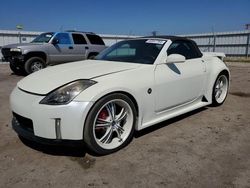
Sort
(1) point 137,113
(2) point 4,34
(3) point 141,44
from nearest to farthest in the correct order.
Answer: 1. (1) point 137,113
2. (3) point 141,44
3. (2) point 4,34

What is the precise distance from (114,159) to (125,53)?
77.2 inches

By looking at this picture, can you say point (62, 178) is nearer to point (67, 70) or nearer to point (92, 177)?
point (92, 177)

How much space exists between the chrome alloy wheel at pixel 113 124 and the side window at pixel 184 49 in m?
1.39

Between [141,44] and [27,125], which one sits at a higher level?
[141,44]

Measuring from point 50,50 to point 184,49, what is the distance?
6.95 m

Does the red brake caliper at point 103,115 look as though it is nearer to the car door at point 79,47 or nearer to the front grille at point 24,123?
the front grille at point 24,123

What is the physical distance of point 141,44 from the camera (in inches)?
165

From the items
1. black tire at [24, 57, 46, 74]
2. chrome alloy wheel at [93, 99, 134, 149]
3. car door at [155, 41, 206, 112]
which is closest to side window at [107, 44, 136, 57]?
car door at [155, 41, 206, 112]

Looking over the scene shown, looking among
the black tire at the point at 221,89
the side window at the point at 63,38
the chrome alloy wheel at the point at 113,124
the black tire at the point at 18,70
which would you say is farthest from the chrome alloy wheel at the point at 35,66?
the chrome alloy wheel at the point at 113,124

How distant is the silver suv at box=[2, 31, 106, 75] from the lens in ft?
31.4

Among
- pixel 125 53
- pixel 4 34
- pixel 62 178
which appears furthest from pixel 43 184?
pixel 4 34

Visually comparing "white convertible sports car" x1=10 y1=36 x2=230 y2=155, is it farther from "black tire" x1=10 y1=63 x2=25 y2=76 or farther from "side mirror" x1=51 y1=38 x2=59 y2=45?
"black tire" x1=10 y1=63 x2=25 y2=76

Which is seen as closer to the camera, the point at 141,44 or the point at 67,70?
the point at 67,70

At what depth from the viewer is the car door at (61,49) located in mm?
10202
